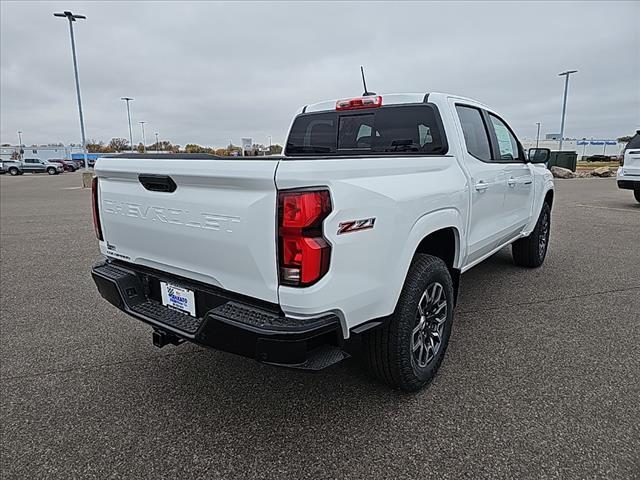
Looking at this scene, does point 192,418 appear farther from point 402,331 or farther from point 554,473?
point 554,473

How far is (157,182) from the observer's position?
8.04 feet

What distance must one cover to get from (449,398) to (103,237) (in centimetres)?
246

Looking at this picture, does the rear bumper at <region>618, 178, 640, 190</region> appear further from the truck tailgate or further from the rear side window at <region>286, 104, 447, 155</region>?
the truck tailgate

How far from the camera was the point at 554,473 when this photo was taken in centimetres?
215

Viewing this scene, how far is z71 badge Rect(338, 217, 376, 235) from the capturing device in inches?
80.9

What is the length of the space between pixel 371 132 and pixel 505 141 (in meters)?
1.64

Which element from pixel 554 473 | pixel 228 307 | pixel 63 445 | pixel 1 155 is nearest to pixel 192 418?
pixel 63 445

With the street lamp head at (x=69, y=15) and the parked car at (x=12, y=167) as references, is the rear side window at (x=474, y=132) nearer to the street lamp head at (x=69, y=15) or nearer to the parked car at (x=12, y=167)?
the street lamp head at (x=69, y=15)

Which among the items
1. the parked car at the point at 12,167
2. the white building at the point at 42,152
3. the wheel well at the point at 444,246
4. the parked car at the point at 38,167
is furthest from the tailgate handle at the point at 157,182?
the white building at the point at 42,152

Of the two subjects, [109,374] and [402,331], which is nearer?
[402,331]

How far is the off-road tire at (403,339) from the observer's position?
8.38ft

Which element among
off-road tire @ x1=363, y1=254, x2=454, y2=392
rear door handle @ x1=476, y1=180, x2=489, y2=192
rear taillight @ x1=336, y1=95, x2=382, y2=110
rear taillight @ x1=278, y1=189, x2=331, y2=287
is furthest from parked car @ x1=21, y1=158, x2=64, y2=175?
rear taillight @ x1=278, y1=189, x2=331, y2=287

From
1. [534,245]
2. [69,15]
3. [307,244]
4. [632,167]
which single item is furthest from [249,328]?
[69,15]

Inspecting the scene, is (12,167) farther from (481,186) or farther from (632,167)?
(481,186)
